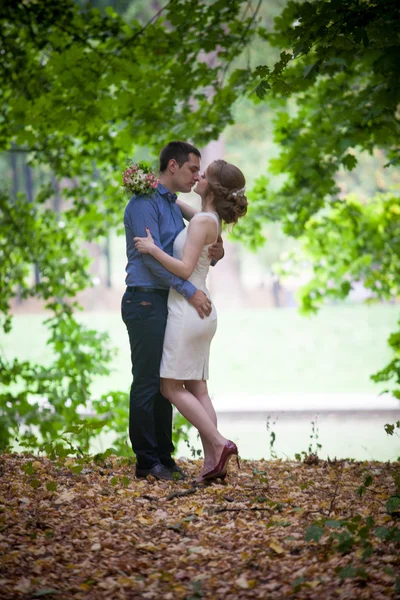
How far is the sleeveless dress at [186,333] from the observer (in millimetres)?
4547

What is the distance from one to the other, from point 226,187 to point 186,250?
449 millimetres

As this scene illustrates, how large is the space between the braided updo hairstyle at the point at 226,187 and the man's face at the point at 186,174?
0.18 meters

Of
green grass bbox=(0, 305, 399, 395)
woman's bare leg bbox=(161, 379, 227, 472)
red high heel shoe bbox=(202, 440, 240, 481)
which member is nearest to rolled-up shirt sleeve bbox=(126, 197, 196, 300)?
woman's bare leg bbox=(161, 379, 227, 472)

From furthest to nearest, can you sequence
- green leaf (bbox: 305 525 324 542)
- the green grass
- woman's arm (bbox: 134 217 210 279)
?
the green grass < woman's arm (bbox: 134 217 210 279) < green leaf (bbox: 305 525 324 542)

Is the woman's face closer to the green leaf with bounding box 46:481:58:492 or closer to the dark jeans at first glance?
the dark jeans

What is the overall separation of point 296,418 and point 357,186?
795 inches

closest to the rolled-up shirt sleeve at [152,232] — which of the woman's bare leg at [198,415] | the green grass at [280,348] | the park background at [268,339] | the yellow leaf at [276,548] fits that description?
the woman's bare leg at [198,415]

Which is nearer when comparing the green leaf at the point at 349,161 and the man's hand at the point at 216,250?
the man's hand at the point at 216,250

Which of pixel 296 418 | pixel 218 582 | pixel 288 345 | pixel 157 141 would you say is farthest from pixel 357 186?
pixel 218 582

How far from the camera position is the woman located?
4.48m

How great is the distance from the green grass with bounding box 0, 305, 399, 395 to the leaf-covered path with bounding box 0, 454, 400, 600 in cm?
882

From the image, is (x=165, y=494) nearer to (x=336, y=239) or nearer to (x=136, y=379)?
(x=136, y=379)

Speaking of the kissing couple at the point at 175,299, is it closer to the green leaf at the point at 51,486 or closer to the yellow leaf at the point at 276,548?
the green leaf at the point at 51,486

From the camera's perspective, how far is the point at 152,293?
4609 mm
